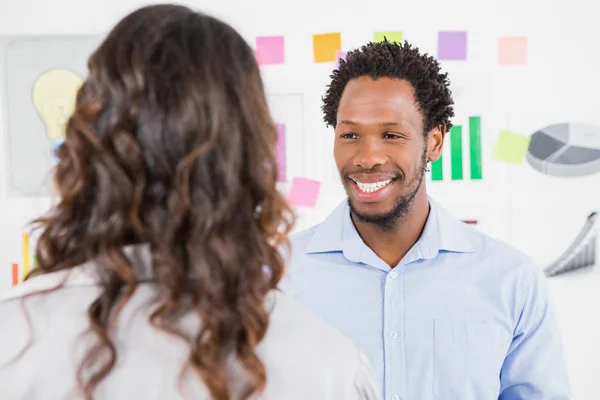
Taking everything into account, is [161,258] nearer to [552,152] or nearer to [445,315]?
[445,315]

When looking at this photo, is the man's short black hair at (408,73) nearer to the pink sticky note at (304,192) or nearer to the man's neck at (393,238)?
the man's neck at (393,238)

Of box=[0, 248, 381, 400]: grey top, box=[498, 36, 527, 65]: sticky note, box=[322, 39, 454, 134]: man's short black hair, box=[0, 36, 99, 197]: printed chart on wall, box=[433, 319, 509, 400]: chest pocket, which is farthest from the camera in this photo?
box=[0, 36, 99, 197]: printed chart on wall

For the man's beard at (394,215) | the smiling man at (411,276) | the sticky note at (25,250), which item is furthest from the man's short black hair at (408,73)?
the sticky note at (25,250)

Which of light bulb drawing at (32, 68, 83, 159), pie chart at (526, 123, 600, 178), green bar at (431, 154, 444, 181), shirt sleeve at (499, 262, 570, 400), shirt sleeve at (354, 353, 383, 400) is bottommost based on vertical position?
shirt sleeve at (499, 262, 570, 400)

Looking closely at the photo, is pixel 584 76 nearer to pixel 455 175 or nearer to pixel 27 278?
pixel 455 175

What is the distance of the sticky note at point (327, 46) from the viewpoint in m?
1.86

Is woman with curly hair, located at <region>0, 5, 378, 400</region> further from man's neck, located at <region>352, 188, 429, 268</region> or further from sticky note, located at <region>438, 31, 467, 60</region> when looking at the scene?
sticky note, located at <region>438, 31, 467, 60</region>

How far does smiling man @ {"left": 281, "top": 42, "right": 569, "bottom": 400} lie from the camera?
1.32 meters

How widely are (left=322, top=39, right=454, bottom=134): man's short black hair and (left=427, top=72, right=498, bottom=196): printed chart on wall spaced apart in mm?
329

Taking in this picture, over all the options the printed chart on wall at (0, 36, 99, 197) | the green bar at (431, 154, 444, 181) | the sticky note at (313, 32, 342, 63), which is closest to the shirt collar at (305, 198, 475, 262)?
the green bar at (431, 154, 444, 181)

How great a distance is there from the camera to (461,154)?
1882mm

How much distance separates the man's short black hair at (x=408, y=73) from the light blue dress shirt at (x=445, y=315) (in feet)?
0.82

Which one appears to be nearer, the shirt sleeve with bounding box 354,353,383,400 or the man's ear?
the shirt sleeve with bounding box 354,353,383,400

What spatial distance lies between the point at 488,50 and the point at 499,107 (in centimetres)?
16
